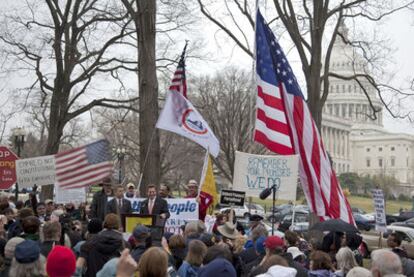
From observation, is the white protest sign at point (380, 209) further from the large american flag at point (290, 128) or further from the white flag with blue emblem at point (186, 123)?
the white flag with blue emblem at point (186, 123)

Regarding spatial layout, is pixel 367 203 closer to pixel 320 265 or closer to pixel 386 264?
pixel 320 265

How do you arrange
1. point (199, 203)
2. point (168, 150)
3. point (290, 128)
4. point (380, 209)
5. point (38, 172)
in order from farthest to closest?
point (168, 150), point (380, 209), point (38, 172), point (199, 203), point (290, 128)

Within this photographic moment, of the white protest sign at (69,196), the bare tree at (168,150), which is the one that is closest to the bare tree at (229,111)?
the bare tree at (168,150)

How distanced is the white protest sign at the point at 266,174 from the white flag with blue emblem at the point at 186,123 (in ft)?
4.51

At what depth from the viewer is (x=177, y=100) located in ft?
45.8

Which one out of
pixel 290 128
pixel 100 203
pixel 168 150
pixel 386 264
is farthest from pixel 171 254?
pixel 168 150

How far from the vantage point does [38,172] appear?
13.5m

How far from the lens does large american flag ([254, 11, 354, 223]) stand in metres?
11.0

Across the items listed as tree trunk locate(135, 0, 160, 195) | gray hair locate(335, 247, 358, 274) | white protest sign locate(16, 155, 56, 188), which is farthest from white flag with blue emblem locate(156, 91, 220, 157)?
gray hair locate(335, 247, 358, 274)

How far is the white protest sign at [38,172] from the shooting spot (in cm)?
1341

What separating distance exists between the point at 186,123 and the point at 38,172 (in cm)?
329

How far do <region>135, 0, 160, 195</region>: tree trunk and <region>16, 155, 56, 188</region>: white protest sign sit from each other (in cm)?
251

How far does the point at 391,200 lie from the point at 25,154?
178 feet

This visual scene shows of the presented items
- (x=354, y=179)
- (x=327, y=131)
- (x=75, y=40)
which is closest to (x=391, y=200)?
(x=354, y=179)
